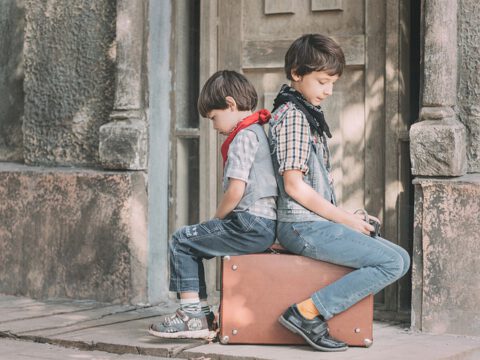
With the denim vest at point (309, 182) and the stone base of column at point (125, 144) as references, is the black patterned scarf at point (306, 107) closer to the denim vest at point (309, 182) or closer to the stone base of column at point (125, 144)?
the denim vest at point (309, 182)

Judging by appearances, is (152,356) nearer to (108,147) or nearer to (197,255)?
(197,255)

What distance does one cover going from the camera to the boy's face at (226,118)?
529 centimetres

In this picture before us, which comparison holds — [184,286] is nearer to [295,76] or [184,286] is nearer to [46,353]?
[46,353]

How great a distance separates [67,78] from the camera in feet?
23.4

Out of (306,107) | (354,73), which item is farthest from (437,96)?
(306,107)

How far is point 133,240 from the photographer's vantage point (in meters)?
6.71

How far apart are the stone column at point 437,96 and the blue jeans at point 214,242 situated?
3.41ft

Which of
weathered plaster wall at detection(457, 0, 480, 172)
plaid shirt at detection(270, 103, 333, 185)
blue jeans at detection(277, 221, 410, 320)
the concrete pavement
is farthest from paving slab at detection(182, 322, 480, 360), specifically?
weathered plaster wall at detection(457, 0, 480, 172)

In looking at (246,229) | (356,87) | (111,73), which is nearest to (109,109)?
(111,73)

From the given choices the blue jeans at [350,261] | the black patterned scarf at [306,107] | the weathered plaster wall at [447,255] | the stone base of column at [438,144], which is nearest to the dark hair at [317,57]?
the black patterned scarf at [306,107]

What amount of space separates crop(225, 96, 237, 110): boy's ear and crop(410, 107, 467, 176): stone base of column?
1.08 m

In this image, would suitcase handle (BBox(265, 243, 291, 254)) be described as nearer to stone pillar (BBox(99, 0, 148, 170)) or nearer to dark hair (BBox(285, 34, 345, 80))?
dark hair (BBox(285, 34, 345, 80))

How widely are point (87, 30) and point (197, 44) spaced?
2.37 ft

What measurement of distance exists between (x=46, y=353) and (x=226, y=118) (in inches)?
57.9
